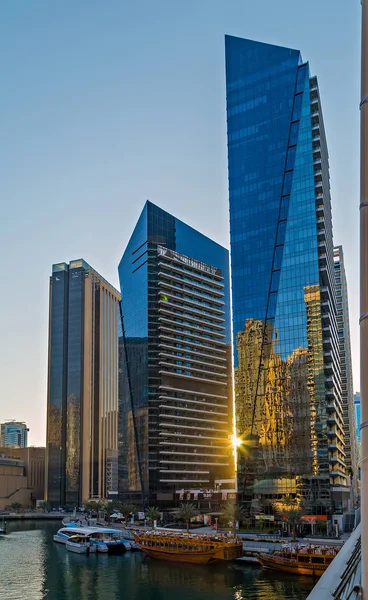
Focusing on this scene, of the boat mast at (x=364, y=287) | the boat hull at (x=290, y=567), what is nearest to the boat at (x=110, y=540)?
the boat hull at (x=290, y=567)

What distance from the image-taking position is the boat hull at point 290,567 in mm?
71500

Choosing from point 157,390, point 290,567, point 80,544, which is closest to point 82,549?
point 80,544

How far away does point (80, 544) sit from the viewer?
10444cm

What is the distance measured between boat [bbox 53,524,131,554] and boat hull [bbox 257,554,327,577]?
33.8 m

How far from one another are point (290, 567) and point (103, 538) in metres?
43.1

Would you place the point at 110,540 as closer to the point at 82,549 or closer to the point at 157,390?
the point at 82,549

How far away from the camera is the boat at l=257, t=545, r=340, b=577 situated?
72.2 m

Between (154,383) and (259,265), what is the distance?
62565mm

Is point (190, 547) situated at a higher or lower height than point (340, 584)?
lower

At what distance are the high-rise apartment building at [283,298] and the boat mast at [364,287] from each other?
114 m

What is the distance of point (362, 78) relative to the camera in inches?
417

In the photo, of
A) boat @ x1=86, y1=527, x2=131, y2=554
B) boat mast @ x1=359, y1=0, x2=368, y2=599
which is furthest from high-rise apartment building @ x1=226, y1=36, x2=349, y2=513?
boat mast @ x1=359, y1=0, x2=368, y2=599

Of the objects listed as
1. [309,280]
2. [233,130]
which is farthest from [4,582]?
[233,130]

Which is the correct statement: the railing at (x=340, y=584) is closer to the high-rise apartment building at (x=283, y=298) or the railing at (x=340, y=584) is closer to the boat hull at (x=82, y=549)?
the boat hull at (x=82, y=549)
